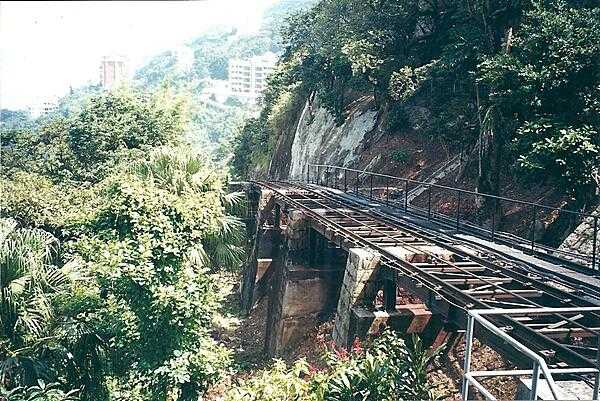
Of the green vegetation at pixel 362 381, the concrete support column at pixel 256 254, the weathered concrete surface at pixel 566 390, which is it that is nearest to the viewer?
the weathered concrete surface at pixel 566 390

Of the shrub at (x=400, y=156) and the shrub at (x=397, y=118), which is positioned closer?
the shrub at (x=400, y=156)

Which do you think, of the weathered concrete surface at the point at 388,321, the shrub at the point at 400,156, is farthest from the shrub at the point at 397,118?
the weathered concrete surface at the point at 388,321

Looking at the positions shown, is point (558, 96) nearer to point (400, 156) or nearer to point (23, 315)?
point (400, 156)

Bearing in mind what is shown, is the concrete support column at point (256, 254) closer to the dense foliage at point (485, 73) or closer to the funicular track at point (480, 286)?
the funicular track at point (480, 286)

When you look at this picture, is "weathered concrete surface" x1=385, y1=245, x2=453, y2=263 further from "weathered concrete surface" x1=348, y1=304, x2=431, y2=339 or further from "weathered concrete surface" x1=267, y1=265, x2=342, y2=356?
"weathered concrete surface" x1=267, y1=265, x2=342, y2=356

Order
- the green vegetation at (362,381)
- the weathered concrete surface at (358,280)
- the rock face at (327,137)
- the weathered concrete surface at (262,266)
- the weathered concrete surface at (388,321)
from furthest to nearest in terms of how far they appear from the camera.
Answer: the rock face at (327,137), the weathered concrete surface at (262,266), the weathered concrete surface at (358,280), the weathered concrete surface at (388,321), the green vegetation at (362,381)

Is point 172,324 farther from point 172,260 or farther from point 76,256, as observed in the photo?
point 76,256
